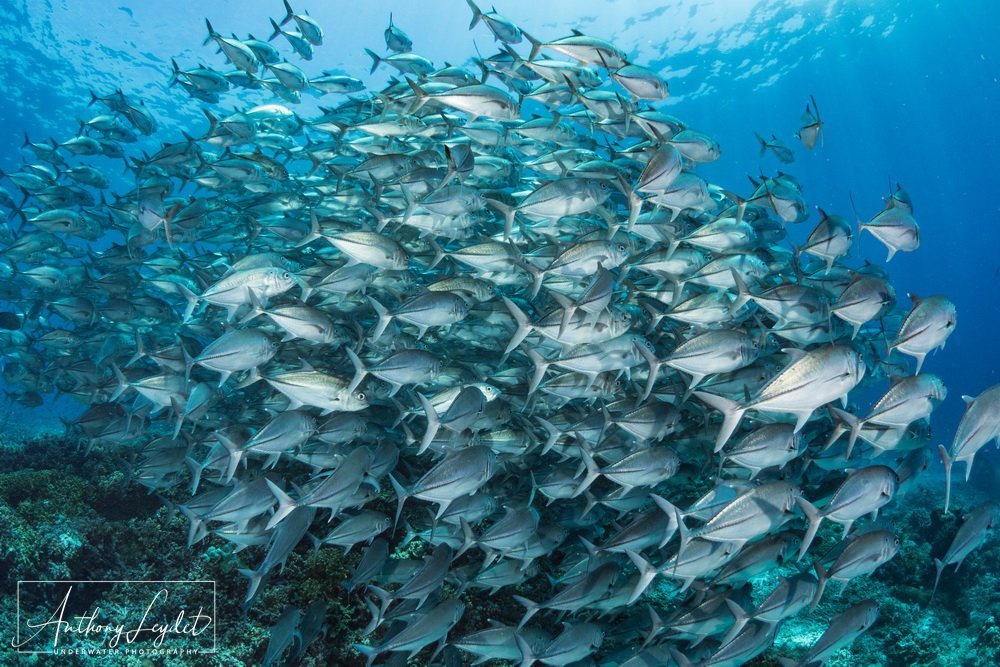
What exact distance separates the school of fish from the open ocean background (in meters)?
16.6

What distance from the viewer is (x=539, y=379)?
4449mm

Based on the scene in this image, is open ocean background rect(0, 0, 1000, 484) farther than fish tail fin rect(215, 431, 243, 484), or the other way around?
open ocean background rect(0, 0, 1000, 484)

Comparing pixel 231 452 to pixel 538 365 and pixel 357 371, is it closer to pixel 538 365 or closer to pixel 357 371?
pixel 357 371

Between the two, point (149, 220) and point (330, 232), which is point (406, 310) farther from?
point (149, 220)

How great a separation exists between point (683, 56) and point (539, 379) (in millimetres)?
29882

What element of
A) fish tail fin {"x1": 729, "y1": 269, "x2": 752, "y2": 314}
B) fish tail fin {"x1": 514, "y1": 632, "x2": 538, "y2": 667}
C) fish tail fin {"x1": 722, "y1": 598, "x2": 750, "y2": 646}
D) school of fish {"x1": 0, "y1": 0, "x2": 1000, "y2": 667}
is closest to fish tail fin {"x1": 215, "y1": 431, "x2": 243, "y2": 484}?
school of fish {"x1": 0, "y1": 0, "x2": 1000, "y2": 667}

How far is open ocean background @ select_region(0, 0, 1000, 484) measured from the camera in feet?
75.7

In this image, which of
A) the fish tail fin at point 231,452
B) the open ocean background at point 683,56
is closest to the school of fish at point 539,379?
the fish tail fin at point 231,452

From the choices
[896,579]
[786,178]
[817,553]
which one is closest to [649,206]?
[786,178]

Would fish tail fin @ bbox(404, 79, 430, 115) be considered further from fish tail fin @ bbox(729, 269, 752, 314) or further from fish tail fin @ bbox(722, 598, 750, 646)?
fish tail fin @ bbox(722, 598, 750, 646)

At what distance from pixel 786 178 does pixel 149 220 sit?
6971 millimetres

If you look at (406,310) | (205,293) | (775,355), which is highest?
(205,293)

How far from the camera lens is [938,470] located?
25156 millimetres

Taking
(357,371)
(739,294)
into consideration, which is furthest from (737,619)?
(357,371)
